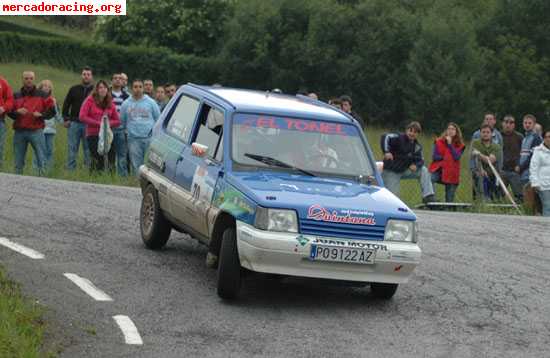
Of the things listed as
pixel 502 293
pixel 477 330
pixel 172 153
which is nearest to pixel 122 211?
pixel 172 153

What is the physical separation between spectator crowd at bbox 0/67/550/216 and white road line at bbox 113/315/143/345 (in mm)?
11243

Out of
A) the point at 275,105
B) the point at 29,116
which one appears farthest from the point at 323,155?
the point at 29,116

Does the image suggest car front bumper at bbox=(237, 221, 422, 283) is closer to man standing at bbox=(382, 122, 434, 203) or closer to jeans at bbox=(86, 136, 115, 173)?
man standing at bbox=(382, 122, 434, 203)

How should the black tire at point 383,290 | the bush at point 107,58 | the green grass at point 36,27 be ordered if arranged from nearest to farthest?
the black tire at point 383,290 < the bush at point 107,58 < the green grass at point 36,27

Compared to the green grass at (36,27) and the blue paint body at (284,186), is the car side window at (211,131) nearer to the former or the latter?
the blue paint body at (284,186)

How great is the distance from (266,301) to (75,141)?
39.6ft

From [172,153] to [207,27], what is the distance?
71431 millimetres

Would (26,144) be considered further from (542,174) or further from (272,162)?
(272,162)

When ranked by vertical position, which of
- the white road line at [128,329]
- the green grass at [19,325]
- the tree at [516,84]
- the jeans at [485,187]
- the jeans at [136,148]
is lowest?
the tree at [516,84]

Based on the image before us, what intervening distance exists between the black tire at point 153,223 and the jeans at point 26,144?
8470 mm

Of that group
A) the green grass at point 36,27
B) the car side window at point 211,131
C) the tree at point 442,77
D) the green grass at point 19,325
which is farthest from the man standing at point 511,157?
the green grass at point 36,27

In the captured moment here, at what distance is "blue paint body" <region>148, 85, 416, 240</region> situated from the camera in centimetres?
1034

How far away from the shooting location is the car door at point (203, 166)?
1141 centimetres

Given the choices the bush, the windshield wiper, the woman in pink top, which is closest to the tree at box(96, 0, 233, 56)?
the bush
